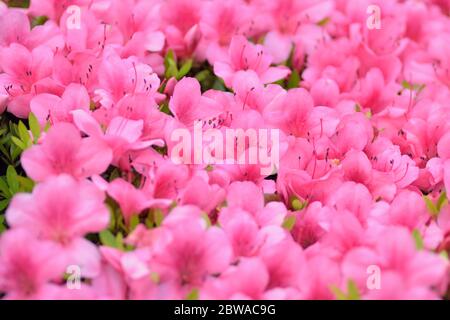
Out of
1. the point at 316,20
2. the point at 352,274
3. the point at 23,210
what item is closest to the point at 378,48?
the point at 316,20

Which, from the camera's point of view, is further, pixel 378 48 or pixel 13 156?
pixel 378 48

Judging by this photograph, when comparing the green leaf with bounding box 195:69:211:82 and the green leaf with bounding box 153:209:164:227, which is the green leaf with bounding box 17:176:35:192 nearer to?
the green leaf with bounding box 153:209:164:227

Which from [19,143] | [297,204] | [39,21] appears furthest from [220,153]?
[39,21]

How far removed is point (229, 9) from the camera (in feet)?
8.68

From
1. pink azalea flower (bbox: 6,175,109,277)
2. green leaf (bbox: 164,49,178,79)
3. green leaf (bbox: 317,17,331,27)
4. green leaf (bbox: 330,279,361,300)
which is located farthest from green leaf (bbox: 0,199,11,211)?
green leaf (bbox: 317,17,331,27)

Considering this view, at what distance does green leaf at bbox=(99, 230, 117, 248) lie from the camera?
1779mm

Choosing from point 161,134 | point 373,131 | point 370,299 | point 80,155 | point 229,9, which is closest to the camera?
point 370,299

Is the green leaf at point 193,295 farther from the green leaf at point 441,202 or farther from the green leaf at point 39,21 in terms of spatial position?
the green leaf at point 39,21

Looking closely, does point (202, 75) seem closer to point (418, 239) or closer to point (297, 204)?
point (297, 204)

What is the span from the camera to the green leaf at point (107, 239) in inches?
70.1

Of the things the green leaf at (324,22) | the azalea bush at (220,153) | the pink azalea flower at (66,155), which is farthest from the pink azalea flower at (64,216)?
the green leaf at (324,22)

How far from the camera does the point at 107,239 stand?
1.79 m
